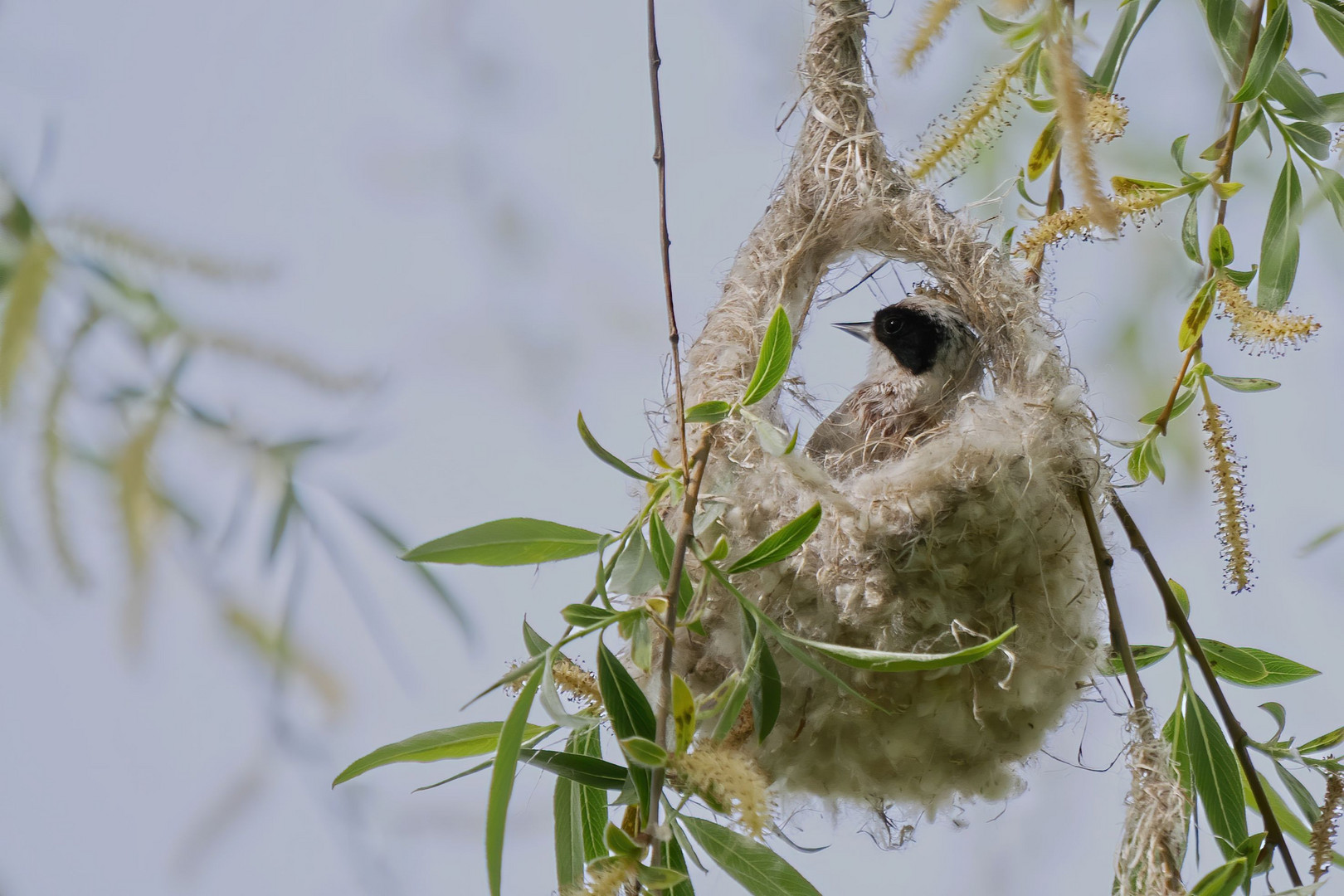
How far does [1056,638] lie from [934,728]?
181 millimetres

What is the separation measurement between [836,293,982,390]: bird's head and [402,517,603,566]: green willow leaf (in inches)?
44.3

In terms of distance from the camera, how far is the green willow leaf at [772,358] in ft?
3.80

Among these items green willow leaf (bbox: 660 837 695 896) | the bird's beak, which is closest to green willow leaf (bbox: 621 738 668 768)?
green willow leaf (bbox: 660 837 695 896)

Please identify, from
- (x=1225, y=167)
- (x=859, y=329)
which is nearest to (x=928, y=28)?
(x=1225, y=167)

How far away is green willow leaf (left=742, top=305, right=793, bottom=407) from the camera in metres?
1.16

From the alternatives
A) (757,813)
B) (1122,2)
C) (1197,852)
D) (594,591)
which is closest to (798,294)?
(1122,2)

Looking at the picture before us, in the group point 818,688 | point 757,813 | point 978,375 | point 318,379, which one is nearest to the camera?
point 318,379

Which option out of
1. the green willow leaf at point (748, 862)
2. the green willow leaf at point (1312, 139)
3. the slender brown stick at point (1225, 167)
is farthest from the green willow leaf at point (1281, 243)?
the green willow leaf at point (748, 862)

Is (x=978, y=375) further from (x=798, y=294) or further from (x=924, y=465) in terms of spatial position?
(x=924, y=465)

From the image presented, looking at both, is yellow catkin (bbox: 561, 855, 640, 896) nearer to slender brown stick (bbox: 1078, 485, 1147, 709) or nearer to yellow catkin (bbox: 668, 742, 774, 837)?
yellow catkin (bbox: 668, 742, 774, 837)

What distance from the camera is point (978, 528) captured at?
1.37 m

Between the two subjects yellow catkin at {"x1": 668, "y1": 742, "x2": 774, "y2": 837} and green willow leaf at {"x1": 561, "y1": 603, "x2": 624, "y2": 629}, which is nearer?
yellow catkin at {"x1": 668, "y1": 742, "x2": 774, "y2": 837}

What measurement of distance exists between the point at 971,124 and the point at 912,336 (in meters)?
0.68

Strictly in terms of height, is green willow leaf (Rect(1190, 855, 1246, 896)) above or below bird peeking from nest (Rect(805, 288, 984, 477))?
below
